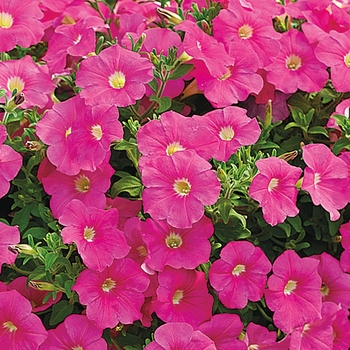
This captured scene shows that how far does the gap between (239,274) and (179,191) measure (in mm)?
215

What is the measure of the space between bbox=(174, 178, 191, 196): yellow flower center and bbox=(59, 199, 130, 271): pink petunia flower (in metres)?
0.13

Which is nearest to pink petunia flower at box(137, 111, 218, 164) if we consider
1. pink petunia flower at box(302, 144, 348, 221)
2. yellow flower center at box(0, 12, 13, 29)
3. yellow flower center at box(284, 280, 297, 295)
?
pink petunia flower at box(302, 144, 348, 221)

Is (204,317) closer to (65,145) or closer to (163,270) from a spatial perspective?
(163,270)

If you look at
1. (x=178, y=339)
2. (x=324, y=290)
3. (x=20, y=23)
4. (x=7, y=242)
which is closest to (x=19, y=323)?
(x=7, y=242)

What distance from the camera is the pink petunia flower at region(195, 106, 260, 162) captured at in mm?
1267

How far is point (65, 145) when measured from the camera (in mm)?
1297

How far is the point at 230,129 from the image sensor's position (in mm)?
1301

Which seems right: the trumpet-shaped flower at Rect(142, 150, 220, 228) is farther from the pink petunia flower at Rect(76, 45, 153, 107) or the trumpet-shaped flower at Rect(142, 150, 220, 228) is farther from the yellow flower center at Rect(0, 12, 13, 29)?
the yellow flower center at Rect(0, 12, 13, 29)

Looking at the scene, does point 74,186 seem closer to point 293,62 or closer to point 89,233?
point 89,233

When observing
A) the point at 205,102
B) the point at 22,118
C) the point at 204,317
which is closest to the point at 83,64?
the point at 22,118

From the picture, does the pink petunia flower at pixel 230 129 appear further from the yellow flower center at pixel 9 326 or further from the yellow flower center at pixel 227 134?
the yellow flower center at pixel 9 326

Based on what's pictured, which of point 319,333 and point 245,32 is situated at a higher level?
point 245,32

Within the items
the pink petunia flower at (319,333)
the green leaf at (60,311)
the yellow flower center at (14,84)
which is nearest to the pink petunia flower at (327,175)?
the pink petunia flower at (319,333)

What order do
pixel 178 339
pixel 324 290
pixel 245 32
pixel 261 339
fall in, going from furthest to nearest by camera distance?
pixel 245 32 → pixel 324 290 → pixel 261 339 → pixel 178 339
